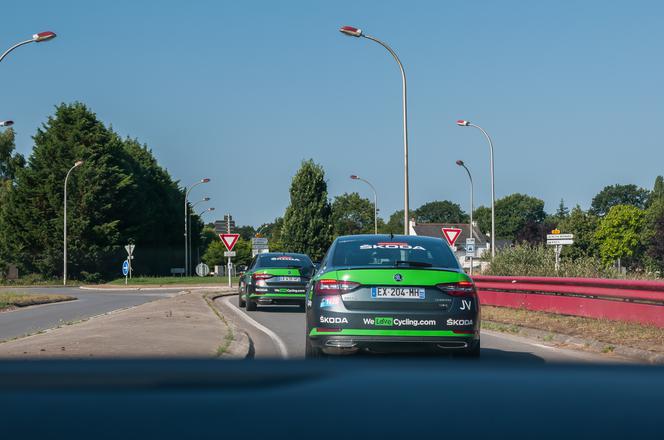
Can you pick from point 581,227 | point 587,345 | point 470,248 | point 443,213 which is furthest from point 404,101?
point 443,213

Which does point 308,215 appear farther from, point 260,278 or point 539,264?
point 260,278

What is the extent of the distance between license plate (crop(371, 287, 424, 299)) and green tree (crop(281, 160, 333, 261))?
72877mm

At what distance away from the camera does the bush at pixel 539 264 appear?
2325cm

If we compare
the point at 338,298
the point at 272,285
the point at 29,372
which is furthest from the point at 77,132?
the point at 29,372

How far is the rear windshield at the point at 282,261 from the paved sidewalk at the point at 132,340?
561 centimetres

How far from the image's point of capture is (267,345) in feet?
43.2

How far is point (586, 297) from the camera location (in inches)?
637

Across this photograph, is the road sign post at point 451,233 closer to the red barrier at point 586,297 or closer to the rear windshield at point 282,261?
the red barrier at point 586,297

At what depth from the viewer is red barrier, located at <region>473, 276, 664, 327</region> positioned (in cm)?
1352

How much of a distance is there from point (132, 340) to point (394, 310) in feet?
15.6

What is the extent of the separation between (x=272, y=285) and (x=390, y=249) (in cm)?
1278

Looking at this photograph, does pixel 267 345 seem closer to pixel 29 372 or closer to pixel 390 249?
pixel 390 249

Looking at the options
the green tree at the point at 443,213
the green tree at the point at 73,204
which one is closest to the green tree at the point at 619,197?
the green tree at the point at 443,213

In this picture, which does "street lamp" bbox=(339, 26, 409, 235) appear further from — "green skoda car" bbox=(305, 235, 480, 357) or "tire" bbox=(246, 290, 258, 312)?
"green skoda car" bbox=(305, 235, 480, 357)
